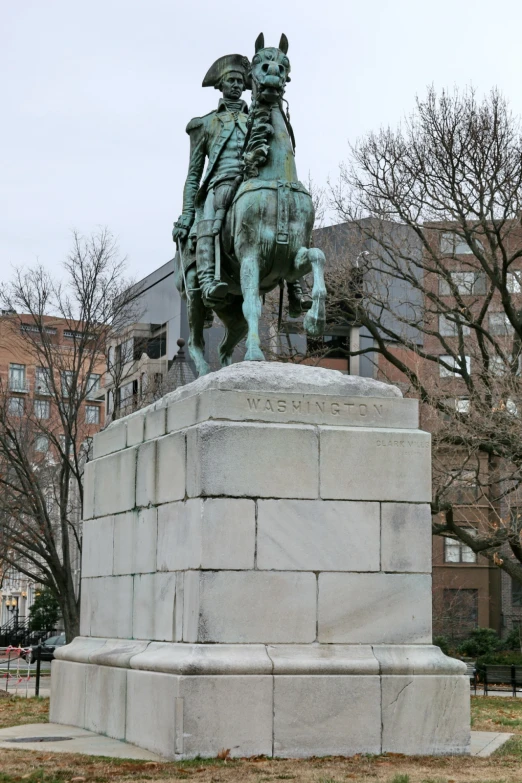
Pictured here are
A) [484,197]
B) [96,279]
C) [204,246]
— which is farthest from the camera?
[96,279]

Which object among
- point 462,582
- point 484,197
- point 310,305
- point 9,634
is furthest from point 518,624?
point 310,305

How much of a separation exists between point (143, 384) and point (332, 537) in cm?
2887

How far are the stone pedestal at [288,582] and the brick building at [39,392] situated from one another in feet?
70.2

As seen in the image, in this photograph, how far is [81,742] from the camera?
11492 millimetres

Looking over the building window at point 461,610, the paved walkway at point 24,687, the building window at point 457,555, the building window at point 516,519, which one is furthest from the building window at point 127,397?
the building window at point 457,555

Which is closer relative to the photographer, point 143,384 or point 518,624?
point 143,384

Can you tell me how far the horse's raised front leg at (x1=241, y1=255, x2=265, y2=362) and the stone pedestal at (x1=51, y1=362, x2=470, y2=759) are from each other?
42cm

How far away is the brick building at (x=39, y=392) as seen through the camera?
1328 inches

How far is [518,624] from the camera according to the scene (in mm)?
59625

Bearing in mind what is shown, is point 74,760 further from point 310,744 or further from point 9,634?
point 9,634

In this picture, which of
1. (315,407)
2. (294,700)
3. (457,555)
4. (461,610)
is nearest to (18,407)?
(461,610)

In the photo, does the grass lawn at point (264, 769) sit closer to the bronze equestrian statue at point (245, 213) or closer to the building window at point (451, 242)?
the bronze equestrian statue at point (245, 213)

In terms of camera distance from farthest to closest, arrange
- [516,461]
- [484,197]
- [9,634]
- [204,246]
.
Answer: [9,634] → [484,197] → [516,461] → [204,246]

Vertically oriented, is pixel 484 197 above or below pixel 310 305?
above
